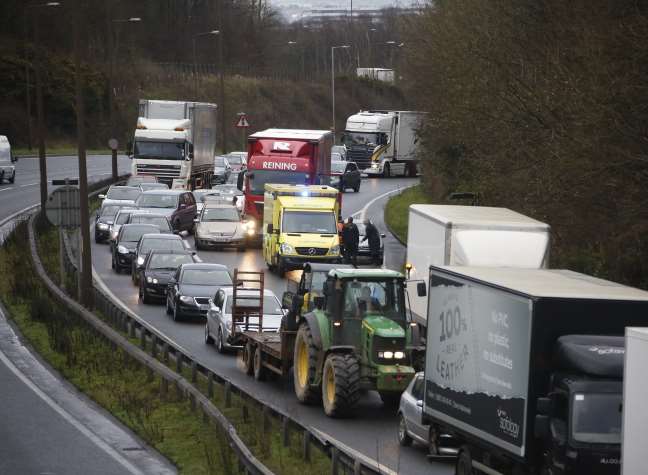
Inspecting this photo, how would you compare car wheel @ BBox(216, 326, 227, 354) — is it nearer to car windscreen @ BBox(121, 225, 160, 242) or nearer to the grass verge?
car windscreen @ BBox(121, 225, 160, 242)

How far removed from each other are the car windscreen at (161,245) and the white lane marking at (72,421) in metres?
12.2

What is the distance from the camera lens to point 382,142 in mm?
85062

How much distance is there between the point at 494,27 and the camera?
124ft

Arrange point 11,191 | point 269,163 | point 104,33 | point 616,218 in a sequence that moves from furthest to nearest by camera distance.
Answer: point 104,33, point 11,191, point 269,163, point 616,218

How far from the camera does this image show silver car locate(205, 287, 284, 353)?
2703 cm

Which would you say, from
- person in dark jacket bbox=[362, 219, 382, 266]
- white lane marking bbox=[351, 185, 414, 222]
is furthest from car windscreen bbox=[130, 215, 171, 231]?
white lane marking bbox=[351, 185, 414, 222]

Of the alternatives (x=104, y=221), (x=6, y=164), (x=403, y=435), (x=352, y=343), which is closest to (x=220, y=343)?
(x=352, y=343)

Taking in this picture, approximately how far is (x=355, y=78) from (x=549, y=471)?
125276 mm

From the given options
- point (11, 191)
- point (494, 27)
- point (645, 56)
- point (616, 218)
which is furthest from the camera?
point (11, 191)

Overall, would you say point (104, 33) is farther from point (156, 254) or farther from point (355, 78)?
point (156, 254)

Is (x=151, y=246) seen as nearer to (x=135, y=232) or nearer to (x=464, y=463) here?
(x=135, y=232)

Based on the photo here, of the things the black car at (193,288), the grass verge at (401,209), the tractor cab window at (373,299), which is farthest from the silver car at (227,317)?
the grass verge at (401,209)

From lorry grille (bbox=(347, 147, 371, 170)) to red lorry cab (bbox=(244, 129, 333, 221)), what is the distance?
3846 centimetres

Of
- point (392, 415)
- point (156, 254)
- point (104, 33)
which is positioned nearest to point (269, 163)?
point (156, 254)
